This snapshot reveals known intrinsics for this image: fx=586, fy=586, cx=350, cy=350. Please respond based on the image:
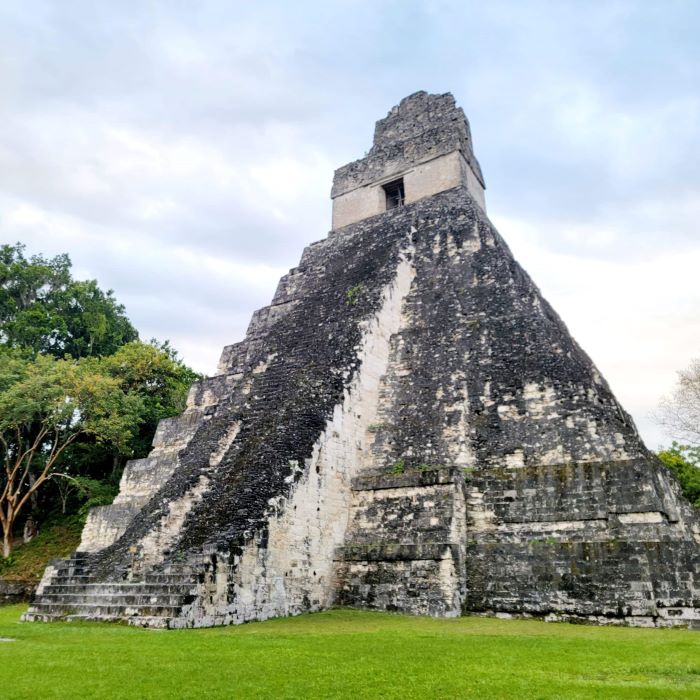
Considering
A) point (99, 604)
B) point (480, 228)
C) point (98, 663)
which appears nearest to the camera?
point (98, 663)

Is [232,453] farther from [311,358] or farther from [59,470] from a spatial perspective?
[59,470]

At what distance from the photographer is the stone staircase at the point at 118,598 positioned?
24.5 ft

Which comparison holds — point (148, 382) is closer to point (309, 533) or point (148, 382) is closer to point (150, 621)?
point (309, 533)

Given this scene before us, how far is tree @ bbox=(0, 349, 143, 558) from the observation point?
64.2 feet

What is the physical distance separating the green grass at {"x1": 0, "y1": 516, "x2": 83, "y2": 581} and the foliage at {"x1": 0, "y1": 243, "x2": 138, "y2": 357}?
805cm

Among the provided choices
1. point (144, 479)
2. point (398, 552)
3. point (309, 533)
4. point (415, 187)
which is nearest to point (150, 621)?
point (309, 533)

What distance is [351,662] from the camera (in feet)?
16.8

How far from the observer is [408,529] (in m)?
9.58

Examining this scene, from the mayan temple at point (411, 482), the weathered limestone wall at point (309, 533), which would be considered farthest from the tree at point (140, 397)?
the weathered limestone wall at point (309, 533)

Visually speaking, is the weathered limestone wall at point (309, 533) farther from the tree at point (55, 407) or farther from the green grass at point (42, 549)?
the green grass at point (42, 549)

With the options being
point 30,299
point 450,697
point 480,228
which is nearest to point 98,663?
point 450,697

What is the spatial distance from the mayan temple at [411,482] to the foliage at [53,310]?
50.5 ft

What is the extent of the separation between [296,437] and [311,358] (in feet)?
8.12

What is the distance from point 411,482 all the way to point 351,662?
16.7 feet
